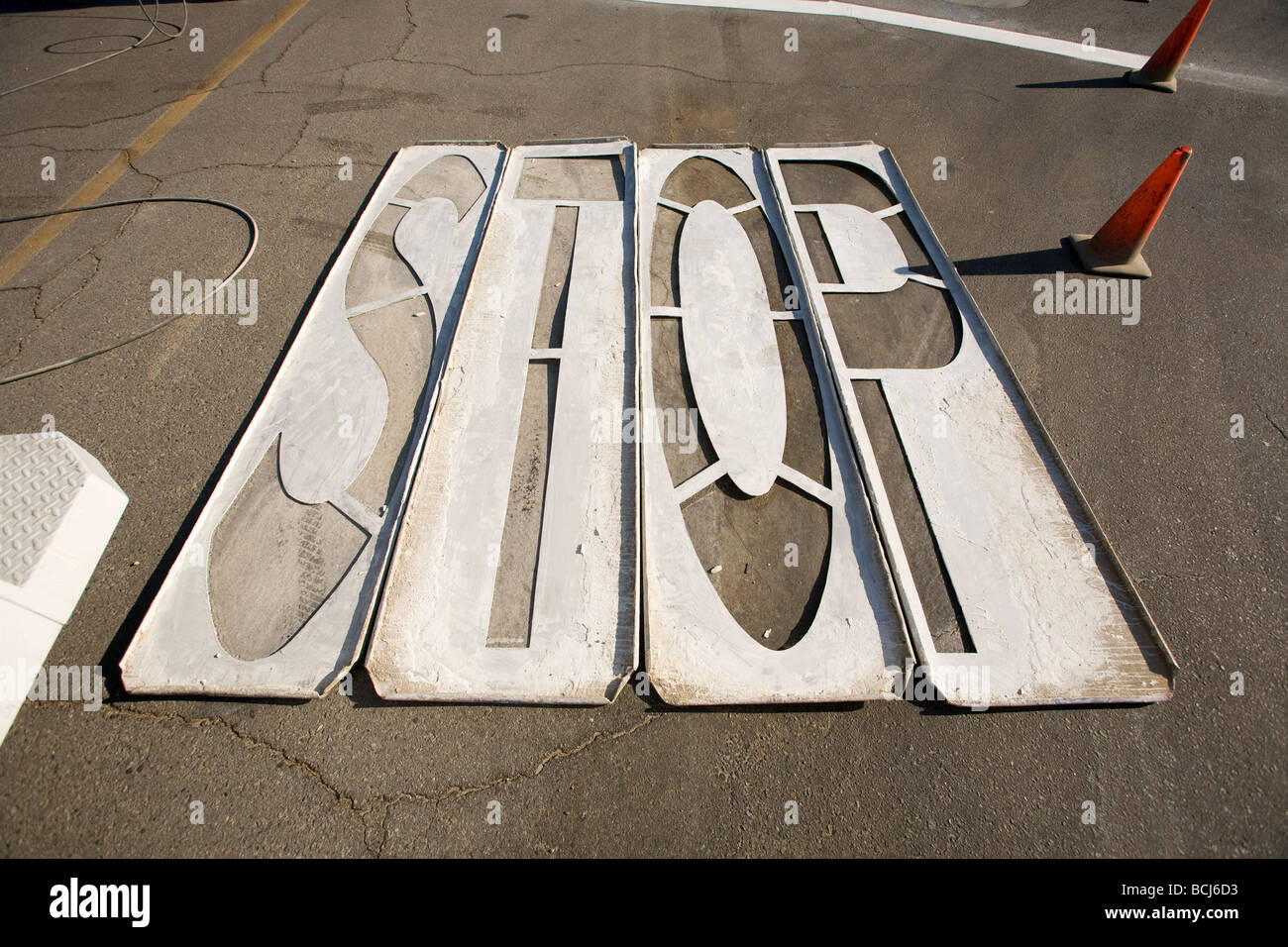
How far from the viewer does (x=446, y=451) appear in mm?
3428

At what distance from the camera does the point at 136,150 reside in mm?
5480

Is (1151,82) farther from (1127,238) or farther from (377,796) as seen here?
(377,796)

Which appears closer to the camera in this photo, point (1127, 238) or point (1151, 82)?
point (1127, 238)

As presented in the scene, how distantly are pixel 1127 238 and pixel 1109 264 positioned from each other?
219mm

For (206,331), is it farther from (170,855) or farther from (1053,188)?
(1053,188)

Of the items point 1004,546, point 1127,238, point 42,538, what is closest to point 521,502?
point 42,538

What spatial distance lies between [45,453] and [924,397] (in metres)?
5.15

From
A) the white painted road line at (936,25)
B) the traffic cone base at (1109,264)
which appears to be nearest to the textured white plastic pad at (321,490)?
the traffic cone base at (1109,264)

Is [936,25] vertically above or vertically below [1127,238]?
above

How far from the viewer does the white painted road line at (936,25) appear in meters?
6.99

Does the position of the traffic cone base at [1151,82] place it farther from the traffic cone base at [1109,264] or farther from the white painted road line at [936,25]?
the traffic cone base at [1109,264]

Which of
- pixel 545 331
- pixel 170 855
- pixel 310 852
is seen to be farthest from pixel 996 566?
pixel 170 855

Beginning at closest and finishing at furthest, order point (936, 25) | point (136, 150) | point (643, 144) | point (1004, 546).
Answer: point (1004, 546) → point (136, 150) → point (643, 144) → point (936, 25)

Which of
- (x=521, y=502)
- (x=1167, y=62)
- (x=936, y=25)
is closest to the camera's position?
(x=521, y=502)
